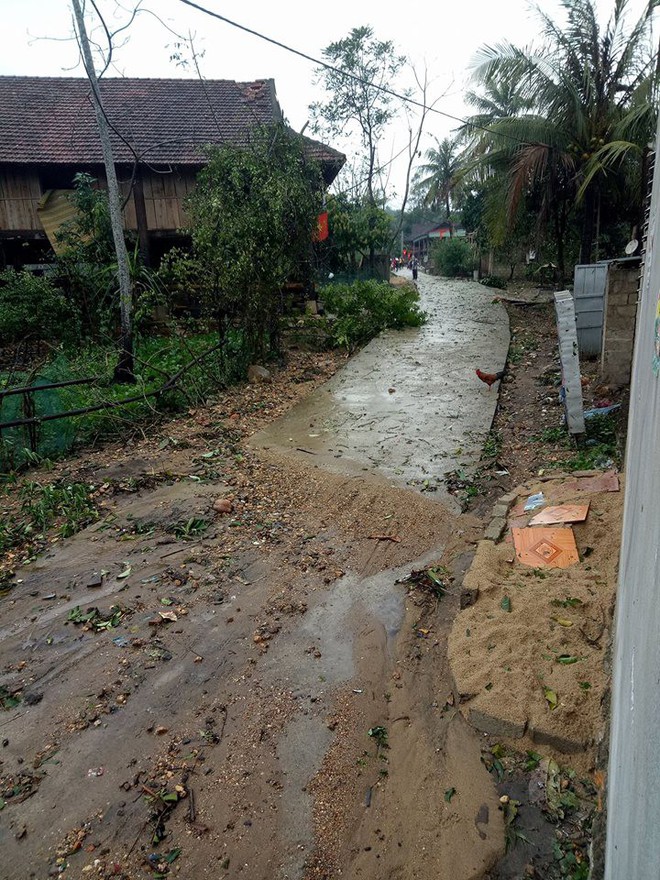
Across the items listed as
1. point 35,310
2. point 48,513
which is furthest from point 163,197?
point 48,513

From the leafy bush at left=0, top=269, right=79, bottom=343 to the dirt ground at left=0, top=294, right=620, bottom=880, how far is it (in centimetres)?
639

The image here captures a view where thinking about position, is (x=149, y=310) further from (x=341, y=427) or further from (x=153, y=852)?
(x=153, y=852)

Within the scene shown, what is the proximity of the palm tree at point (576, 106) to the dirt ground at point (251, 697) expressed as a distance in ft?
35.4

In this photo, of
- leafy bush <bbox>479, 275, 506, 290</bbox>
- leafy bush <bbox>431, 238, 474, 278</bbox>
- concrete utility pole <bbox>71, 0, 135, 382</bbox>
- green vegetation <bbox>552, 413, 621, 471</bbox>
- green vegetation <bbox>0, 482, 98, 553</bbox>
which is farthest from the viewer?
leafy bush <bbox>431, 238, 474, 278</bbox>

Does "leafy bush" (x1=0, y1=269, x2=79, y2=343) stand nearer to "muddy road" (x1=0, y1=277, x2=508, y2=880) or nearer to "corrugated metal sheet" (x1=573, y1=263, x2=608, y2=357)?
"muddy road" (x1=0, y1=277, x2=508, y2=880)

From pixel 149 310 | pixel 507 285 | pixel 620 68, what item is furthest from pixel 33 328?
pixel 507 285

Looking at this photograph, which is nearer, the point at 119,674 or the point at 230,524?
the point at 119,674

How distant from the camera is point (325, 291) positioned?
1299 centimetres

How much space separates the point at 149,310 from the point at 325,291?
5.48 meters

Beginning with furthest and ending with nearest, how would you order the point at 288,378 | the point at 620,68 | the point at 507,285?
1. the point at 507,285
2. the point at 620,68
3. the point at 288,378

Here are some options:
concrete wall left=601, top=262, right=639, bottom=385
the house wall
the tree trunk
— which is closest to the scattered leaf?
concrete wall left=601, top=262, right=639, bottom=385

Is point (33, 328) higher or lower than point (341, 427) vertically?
higher

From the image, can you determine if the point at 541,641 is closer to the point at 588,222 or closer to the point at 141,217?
the point at 141,217

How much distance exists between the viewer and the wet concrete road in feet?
19.1
